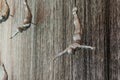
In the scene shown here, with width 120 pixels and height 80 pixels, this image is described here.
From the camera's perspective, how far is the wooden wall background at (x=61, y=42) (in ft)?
2.12

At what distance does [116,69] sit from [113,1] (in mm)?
164

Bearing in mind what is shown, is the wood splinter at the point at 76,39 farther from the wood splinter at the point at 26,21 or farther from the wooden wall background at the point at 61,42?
the wood splinter at the point at 26,21

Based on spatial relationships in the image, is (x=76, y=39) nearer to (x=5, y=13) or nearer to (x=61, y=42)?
(x=61, y=42)

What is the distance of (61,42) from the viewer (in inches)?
30.4

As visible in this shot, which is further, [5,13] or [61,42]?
[5,13]

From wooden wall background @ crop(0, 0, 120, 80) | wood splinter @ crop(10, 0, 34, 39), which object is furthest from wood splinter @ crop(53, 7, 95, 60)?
wood splinter @ crop(10, 0, 34, 39)

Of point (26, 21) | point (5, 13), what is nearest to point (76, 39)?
point (26, 21)

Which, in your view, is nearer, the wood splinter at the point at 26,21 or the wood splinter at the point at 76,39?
the wood splinter at the point at 76,39

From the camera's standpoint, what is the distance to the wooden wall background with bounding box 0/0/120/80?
0.65 metres

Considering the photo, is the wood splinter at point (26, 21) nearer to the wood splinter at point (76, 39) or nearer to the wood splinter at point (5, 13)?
the wood splinter at point (5, 13)

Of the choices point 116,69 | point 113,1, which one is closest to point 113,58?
point 116,69

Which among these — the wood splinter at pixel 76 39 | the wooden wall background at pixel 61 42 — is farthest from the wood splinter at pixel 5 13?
the wood splinter at pixel 76 39

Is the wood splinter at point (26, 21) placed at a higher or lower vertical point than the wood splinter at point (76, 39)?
higher

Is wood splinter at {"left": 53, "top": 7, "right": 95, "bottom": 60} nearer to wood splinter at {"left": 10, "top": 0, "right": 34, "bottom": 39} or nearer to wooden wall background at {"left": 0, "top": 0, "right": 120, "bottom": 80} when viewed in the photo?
wooden wall background at {"left": 0, "top": 0, "right": 120, "bottom": 80}
